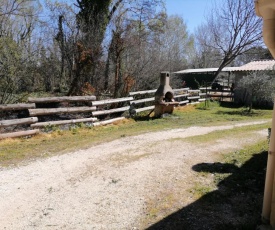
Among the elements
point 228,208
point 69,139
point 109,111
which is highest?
point 109,111

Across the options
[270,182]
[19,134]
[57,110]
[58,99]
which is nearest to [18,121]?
[19,134]

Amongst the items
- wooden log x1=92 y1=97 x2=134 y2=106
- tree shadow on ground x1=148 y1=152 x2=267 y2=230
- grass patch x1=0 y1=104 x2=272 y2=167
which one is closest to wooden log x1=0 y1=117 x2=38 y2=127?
grass patch x1=0 y1=104 x2=272 y2=167

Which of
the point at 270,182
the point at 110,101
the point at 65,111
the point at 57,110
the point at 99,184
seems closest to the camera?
the point at 270,182

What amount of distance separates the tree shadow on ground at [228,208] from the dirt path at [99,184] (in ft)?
0.96

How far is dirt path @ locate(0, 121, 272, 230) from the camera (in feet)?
12.4

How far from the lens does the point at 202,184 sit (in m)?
4.96

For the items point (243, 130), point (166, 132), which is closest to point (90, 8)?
point (166, 132)

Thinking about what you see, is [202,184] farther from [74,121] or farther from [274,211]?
[74,121]

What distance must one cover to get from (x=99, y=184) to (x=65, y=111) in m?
5.38

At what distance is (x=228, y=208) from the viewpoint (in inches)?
162

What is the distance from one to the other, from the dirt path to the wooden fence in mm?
2700

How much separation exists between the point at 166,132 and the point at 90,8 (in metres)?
8.45

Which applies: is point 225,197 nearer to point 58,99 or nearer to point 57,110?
point 57,110

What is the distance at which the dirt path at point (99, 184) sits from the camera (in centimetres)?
378
